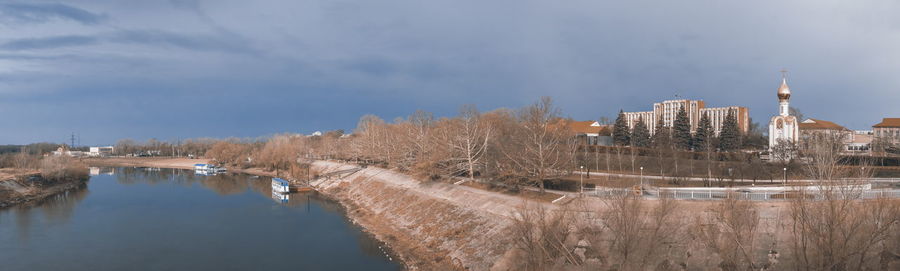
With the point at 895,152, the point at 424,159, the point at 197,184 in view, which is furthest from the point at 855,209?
the point at 197,184

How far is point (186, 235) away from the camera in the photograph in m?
32.9

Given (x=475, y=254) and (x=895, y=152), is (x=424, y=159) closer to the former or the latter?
(x=475, y=254)

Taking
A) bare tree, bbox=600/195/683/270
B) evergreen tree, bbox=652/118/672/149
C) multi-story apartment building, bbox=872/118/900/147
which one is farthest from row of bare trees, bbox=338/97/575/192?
multi-story apartment building, bbox=872/118/900/147

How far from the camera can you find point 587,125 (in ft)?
278

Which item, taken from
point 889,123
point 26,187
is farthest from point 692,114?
point 26,187

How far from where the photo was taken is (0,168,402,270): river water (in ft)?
85.2

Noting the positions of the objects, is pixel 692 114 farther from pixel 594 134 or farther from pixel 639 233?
pixel 639 233

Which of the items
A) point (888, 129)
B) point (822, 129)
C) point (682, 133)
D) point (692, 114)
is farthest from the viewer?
point (692, 114)

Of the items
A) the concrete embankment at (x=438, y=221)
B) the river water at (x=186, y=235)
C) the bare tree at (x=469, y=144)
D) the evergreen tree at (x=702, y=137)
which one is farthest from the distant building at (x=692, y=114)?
the river water at (x=186, y=235)

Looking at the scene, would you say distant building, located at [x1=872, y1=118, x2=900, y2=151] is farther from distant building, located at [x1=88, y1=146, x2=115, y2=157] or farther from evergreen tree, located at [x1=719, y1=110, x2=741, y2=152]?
distant building, located at [x1=88, y1=146, x2=115, y2=157]

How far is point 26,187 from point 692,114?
108 meters

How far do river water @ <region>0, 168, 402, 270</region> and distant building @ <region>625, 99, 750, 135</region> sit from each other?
73.8 m

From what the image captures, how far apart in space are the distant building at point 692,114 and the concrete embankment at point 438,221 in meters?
66.3

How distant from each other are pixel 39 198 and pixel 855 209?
65.3 m
